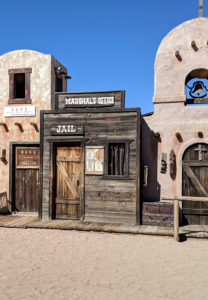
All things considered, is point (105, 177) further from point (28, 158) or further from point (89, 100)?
point (28, 158)

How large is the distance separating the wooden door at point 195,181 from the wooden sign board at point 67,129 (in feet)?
11.7

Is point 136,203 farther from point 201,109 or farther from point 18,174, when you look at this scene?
point 18,174

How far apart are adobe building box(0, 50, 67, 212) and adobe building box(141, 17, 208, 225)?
4054 millimetres

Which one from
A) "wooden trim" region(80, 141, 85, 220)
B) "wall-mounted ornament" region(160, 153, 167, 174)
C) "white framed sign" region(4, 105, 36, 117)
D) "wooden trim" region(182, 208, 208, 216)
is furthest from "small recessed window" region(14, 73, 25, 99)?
"wooden trim" region(182, 208, 208, 216)

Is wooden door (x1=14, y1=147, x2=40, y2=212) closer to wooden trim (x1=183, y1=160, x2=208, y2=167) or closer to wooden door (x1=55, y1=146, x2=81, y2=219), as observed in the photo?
wooden door (x1=55, y1=146, x2=81, y2=219)

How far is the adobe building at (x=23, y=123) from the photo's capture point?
10781mm

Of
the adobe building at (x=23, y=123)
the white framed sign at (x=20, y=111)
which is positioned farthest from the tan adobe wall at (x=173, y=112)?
the white framed sign at (x=20, y=111)

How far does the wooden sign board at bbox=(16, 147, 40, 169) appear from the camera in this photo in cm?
1077

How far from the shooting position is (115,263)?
229 inches

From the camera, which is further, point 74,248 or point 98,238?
point 98,238

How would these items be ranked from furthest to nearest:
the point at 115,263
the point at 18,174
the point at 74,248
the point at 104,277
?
1. the point at 18,174
2. the point at 74,248
3. the point at 115,263
4. the point at 104,277

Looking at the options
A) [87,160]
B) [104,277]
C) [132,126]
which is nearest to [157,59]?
[132,126]

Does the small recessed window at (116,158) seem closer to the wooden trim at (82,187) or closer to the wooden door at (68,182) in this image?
the wooden trim at (82,187)

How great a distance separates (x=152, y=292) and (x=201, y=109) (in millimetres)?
6540
